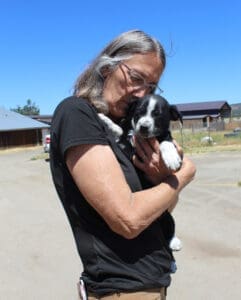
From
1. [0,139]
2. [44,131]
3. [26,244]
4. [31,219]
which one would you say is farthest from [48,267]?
[44,131]

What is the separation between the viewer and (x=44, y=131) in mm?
55281

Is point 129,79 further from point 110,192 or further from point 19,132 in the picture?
point 19,132

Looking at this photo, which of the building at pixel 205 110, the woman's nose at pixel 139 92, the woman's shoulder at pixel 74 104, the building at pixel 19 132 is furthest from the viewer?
the building at pixel 205 110

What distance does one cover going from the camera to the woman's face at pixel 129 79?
2.43 meters

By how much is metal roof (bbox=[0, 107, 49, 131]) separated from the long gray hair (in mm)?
49365

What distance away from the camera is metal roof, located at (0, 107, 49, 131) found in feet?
169

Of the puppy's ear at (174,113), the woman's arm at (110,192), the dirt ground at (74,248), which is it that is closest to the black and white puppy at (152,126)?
the puppy's ear at (174,113)

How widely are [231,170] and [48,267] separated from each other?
10795 millimetres

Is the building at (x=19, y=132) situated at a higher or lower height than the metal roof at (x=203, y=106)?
higher

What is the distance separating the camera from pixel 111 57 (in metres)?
2.43

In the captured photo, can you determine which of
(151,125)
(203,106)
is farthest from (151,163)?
(203,106)

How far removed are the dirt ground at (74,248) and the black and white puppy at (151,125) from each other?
8.41 feet

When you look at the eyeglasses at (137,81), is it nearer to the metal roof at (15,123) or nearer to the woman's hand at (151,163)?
the woman's hand at (151,163)

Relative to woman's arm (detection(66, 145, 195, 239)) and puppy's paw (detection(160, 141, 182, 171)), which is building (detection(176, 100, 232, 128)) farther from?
woman's arm (detection(66, 145, 195, 239))
